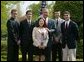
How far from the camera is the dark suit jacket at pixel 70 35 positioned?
1438 cm

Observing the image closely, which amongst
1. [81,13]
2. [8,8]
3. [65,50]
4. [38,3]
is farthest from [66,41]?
[38,3]

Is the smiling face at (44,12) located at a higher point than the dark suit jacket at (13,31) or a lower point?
higher

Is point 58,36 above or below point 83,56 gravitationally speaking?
above

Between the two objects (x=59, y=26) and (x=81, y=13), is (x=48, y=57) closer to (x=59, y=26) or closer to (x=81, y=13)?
(x=59, y=26)

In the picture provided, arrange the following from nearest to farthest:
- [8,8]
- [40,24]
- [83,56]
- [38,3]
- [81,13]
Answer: [40,24]
[83,56]
[81,13]
[8,8]
[38,3]

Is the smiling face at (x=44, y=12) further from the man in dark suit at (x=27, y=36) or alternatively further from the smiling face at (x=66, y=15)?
the smiling face at (x=66, y=15)

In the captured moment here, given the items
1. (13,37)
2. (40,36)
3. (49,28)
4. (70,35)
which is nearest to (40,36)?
(40,36)

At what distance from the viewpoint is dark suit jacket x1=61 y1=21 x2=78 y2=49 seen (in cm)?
1438

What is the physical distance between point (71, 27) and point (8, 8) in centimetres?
1125

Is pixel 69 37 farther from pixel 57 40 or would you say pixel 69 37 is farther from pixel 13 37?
pixel 13 37

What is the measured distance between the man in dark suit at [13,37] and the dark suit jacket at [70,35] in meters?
1.62

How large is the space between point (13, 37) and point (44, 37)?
1123mm

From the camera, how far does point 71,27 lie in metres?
14.4

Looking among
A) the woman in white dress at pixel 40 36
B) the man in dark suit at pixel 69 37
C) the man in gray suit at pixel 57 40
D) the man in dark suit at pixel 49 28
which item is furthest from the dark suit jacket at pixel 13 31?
the man in dark suit at pixel 69 37
